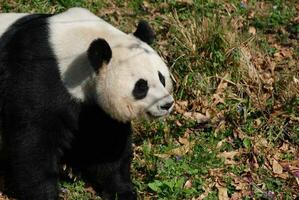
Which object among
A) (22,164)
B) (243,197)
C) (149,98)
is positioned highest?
(149,98)

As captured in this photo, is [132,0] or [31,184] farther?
[132,0]

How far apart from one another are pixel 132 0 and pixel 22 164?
369 centimetres

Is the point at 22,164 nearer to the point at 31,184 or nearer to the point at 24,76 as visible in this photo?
the point at 31,184

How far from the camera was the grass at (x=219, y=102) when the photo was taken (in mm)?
5863

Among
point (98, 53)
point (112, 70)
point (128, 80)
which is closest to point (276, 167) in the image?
point (128, 80)

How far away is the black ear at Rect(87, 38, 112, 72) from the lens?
4867mm

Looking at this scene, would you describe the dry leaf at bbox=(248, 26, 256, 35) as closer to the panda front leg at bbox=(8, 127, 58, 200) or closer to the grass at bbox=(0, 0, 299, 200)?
the grass at bbox=(0, 0, 299, 200)

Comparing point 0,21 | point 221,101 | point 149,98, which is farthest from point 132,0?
point 149,98

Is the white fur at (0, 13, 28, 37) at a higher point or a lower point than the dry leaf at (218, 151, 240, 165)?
higher

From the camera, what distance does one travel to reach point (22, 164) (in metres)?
5.21

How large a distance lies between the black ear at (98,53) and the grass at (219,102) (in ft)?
4.30

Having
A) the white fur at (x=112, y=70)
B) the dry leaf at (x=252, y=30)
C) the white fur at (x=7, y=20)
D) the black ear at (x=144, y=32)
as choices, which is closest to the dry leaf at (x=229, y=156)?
the white fur at (x=112, y=70)

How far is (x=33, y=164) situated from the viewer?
17.0ft

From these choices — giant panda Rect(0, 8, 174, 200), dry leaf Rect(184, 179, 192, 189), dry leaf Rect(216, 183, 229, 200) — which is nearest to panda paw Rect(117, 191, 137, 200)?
dry leaf Rect(184, 179, 192, 189)
